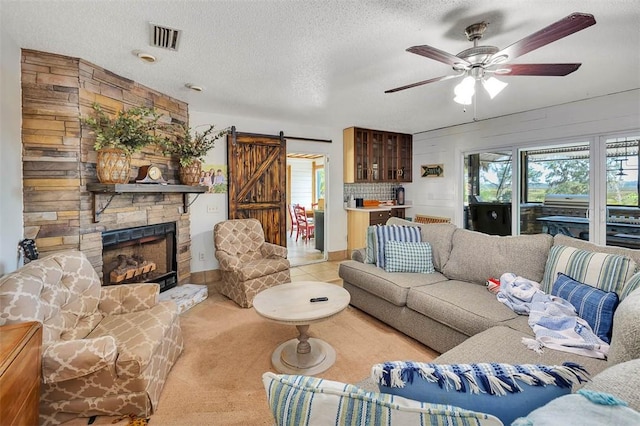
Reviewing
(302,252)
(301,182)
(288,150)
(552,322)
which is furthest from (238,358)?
(301,182)

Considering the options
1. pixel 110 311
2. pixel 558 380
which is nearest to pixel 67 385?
pixel 110 311

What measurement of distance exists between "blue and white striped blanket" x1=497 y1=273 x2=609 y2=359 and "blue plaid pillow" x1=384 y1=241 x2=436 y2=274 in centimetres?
85

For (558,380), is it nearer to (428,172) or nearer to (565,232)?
(565,232)

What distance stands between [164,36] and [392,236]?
268 centimetres

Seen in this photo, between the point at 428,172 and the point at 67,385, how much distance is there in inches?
230

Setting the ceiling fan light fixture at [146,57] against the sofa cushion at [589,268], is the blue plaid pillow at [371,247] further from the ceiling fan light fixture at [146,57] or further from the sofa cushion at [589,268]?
the ceiling fan light fixture at [146,57]

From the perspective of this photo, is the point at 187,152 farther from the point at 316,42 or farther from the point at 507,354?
the point at 507,354

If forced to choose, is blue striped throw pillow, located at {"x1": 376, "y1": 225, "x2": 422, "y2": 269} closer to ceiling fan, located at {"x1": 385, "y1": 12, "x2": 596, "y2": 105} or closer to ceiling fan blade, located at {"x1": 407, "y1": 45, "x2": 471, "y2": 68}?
ceiling fan, located at {"x1": 385, "y1": 12, "x2": 596, "y2": 105}

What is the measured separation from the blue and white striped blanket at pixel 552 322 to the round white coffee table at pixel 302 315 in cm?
120

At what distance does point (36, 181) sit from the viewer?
7.98 feet

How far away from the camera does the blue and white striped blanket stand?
1.61 m

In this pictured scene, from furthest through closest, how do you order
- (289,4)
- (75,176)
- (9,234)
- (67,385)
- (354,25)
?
1. (75,176)
2. (9,234)
3. (354,25)
4. (289,4)
5. (67,385)

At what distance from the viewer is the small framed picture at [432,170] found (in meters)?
5.73

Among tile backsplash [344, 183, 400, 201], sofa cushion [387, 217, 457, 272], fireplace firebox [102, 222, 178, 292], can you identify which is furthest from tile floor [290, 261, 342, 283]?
fireplace firebox [102, 222, 178, 292]
